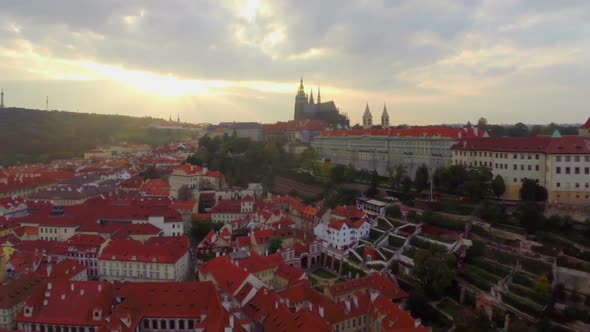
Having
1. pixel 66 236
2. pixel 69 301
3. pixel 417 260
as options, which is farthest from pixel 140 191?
pixel 417 260

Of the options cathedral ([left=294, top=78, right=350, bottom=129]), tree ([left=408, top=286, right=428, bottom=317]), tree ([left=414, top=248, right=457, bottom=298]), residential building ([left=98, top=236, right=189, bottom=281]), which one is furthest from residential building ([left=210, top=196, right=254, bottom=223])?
cathedral ([left=294, top=78, right=350, bottom=129])

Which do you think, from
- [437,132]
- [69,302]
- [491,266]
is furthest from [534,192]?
[69,302]

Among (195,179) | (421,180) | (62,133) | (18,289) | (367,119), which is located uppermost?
(367,119)

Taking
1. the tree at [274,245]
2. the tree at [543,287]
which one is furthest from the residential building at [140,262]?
the tree at [543,287]

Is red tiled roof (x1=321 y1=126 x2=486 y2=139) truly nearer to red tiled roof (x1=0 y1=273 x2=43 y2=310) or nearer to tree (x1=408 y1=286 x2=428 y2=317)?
tree (x1=408 y1=286 x2=428 y2=317)

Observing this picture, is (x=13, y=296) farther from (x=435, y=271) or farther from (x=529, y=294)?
(x=529, y=294)

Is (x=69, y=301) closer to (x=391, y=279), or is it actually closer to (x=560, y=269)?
(x=391, y=279)
